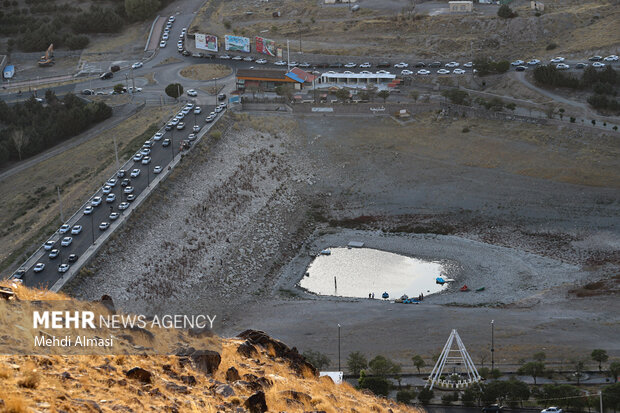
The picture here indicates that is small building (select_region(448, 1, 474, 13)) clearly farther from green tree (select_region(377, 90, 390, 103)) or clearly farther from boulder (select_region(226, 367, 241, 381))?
boulder (select_region(226, 367, 241, 381))

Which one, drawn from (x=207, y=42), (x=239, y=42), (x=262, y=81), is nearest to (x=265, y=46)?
(x=239, y=42)

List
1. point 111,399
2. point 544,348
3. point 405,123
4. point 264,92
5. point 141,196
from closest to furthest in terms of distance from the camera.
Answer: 1. point 111,399
2. point 544,348
3. point 141,196
4. point 405,123
5. point 264,92

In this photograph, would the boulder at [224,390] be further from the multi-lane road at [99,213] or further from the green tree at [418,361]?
the multi-lane road at [99,213]

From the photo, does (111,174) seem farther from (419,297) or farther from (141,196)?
(419,297)

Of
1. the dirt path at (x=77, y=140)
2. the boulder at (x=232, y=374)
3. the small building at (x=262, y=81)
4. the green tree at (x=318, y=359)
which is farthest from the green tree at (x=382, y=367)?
the small building at (x=262, y=81)

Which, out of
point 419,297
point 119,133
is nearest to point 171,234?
point 419,297
